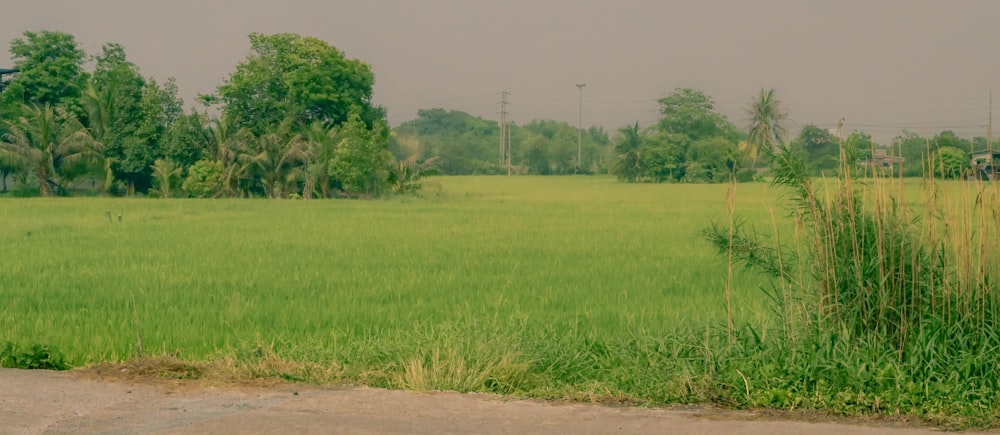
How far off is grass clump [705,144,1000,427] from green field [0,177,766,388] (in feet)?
2.96

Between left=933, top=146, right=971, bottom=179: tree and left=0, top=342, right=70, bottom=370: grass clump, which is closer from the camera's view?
left=933, top=146, right=971, bottom=179: tree

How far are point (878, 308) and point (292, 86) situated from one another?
40.4 metres

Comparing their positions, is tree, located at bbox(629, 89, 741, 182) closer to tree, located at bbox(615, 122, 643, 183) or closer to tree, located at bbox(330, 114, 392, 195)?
tree, located at bbox(615, 122, 643, 183)

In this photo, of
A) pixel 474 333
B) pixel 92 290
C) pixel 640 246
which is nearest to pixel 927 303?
pixel 474 333

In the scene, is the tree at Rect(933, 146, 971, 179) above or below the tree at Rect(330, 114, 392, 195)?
below

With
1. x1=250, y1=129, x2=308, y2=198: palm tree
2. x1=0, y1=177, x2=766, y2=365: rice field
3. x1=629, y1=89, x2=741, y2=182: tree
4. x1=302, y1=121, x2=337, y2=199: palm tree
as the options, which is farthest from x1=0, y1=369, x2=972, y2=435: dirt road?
x1=629, y1=89, x2=741, y2=182: tree

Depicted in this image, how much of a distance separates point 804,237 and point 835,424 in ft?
5.82

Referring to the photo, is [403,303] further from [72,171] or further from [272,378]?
[72,171]

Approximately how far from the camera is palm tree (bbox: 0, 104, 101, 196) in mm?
42188

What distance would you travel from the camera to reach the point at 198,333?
8.50 m

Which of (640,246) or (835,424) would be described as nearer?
(835,424)

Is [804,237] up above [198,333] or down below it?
above

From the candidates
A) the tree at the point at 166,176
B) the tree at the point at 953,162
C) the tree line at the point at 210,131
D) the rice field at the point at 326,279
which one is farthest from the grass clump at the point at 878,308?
the tree at the point at 166,176

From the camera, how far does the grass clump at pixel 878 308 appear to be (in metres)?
5.74
